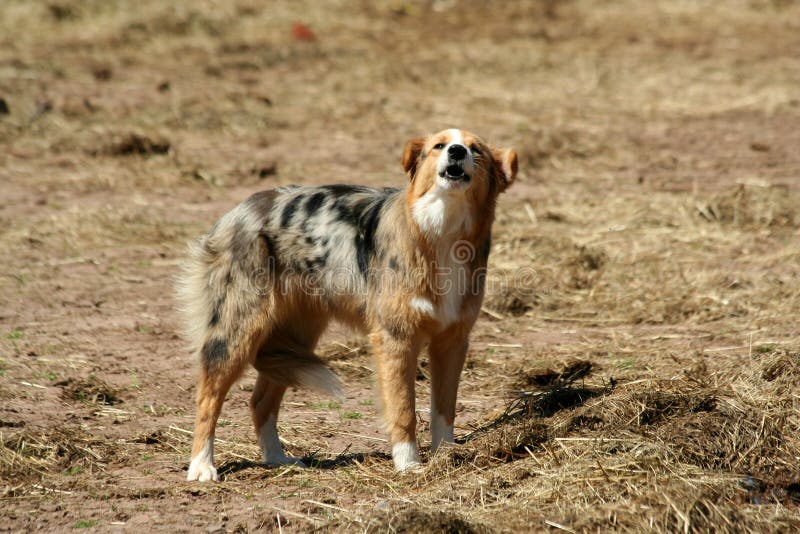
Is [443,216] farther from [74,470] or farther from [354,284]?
[74,470]

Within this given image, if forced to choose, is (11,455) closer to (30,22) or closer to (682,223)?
(682,223)

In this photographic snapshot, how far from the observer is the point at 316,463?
6.73 meters

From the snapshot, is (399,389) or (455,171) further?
(399,389)

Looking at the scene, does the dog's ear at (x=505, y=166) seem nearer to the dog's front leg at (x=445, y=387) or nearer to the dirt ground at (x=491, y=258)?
the dog's front leg at (x=445, y=387)

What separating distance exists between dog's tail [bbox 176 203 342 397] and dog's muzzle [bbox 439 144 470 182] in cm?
131

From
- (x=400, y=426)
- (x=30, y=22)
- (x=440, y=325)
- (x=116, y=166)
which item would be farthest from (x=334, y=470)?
(x=30, y=22)

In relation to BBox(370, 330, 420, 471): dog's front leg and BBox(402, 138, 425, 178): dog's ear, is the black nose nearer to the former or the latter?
BBox(402, 138, 425, 178): dog's ear

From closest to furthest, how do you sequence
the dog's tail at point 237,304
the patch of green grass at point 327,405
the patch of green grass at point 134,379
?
1. the dog's tail at point 237,304
2. the patch of green grass at point 327,405
3. the patch of green grass at point 134,379

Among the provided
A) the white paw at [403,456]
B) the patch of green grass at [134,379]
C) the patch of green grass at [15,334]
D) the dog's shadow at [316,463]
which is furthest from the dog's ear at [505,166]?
the patch of green grass at [15,334]

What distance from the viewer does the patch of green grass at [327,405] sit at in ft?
25.5

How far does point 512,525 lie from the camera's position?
5328 millimetres

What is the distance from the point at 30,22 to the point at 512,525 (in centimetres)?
1686

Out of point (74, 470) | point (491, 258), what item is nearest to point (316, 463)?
point (74, 470)

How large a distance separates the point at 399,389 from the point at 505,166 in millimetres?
1503
